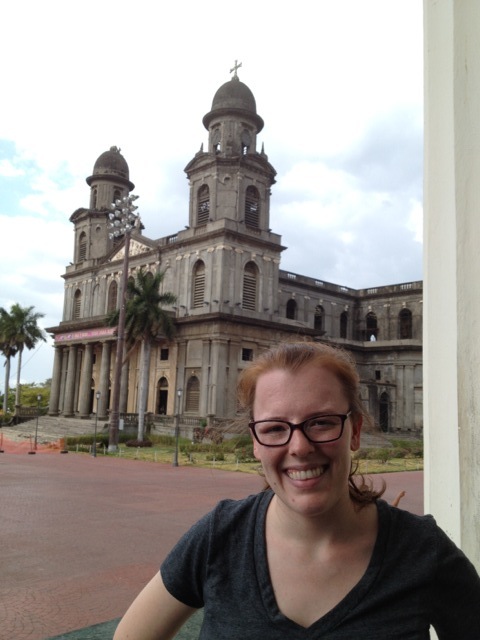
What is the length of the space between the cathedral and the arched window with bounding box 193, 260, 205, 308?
0.08 m

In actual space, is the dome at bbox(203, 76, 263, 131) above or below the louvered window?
above

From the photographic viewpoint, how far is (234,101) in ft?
136

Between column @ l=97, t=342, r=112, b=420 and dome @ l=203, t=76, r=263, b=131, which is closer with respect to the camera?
dome @ l=203, t=76, r=263, b=131

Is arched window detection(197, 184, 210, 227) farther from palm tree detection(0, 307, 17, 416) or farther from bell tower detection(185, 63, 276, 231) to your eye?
palm tree detection(0, 307, 17, 416)

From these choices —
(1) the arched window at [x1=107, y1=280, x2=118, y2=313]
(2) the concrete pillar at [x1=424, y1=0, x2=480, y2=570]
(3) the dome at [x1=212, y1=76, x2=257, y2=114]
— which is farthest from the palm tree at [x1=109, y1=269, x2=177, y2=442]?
(2) the concrete pillar at [x1=424, y1=0, x2=480, y2=570]

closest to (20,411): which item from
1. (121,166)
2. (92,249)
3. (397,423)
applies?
(92,249)

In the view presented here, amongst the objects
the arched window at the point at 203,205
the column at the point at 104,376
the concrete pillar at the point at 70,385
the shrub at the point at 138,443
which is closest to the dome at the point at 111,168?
the arched window at the point at 203,205

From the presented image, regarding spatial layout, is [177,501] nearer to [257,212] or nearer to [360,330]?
[257,212]

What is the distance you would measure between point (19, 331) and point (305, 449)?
56.8m

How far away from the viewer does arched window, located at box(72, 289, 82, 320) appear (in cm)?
5078

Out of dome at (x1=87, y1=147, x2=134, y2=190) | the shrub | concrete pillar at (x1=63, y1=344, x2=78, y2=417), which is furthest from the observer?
dome at (x1=87, y1=147, x2=134, y2=190)

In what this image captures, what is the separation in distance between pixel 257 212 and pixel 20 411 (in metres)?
25.6

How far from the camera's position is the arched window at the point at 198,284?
1576 inches

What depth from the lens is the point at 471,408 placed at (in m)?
2.64
